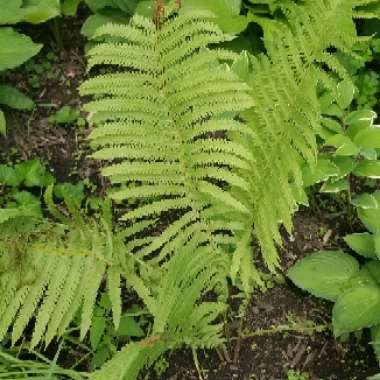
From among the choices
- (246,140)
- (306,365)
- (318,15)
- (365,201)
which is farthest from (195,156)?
(306,365)

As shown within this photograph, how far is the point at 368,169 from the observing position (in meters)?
2.31

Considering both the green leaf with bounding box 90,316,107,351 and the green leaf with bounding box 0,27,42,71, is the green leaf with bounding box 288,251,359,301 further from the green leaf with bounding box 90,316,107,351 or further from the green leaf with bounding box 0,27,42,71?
the green leaf with bounding box 0,27,42,71

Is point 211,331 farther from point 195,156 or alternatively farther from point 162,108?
point 162,108

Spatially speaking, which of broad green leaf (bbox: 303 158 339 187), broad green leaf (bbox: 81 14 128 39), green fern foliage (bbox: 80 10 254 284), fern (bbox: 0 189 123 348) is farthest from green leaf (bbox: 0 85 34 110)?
broad green leaf (bbox: 303 158 339 187)

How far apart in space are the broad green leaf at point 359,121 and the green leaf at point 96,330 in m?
1.13

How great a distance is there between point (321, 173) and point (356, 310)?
0.49 metres

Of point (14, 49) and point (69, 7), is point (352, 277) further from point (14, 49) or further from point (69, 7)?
point (69, 7)

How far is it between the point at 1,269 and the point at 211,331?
0.69 metres

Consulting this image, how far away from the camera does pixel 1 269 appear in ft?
5.84

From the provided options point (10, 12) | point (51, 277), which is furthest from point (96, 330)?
point (10, 12)

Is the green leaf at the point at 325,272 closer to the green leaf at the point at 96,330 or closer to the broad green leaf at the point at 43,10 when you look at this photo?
the green leaf at the point at 96,330

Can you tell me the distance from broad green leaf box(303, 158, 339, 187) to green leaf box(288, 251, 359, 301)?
10.5 inches

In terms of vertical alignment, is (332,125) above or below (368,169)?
above

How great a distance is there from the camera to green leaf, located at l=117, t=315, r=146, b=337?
216 centimetres
